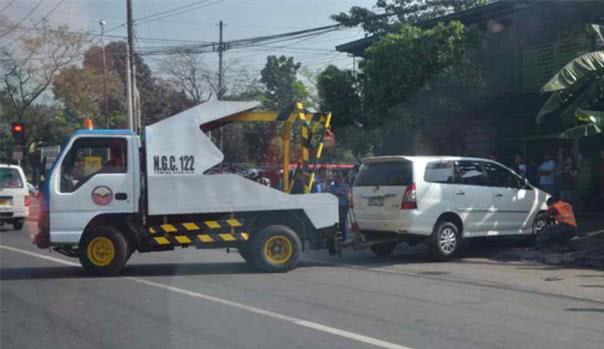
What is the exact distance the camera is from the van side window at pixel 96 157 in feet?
38.8

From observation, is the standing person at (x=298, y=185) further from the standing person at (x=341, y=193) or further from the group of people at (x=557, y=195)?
the group of people at (x=557, y=195)

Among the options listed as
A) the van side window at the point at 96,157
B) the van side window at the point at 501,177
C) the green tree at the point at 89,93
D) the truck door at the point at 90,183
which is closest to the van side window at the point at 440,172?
the van side window at the point at 501,177

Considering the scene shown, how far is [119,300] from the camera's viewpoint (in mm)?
9617

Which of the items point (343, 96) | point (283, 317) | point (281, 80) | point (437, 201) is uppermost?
point (281, 80)

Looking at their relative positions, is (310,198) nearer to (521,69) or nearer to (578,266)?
(578,266)

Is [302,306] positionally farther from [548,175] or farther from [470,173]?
[548,175]

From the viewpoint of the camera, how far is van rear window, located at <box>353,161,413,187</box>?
44.8 feet

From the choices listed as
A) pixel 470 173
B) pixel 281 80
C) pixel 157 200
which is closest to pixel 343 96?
pixel 470 173

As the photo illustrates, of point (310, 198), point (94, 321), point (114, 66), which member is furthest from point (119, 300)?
point (114, 66)

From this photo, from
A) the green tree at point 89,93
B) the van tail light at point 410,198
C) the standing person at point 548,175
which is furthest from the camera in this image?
the green tree at point 89,93

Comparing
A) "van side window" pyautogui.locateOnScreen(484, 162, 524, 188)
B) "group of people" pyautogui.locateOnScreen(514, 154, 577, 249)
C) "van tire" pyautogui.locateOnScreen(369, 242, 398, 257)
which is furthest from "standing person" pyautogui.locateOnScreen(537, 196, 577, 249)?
"van tire" pyautogui.locateOnScreen(369, 242, 398, 257)

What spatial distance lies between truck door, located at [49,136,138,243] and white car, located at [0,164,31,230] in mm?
10153

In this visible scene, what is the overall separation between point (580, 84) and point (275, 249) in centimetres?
672

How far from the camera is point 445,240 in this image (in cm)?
1398
